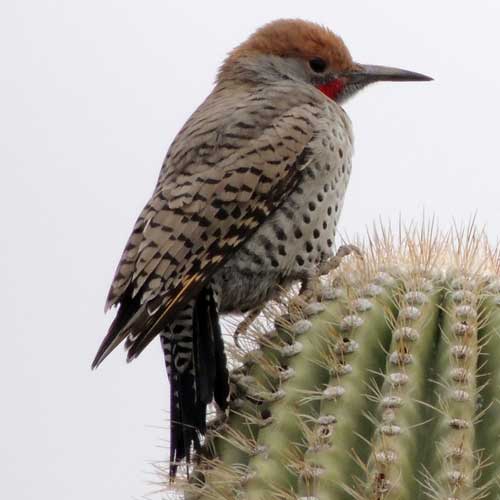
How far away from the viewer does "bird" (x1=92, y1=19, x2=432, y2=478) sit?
3.24m

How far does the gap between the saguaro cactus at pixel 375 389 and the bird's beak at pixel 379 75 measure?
72.4 inches

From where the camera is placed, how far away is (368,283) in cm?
278

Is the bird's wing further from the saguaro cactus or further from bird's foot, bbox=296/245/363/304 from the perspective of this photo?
the saguaro cactus

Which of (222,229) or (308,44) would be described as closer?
(222,229)

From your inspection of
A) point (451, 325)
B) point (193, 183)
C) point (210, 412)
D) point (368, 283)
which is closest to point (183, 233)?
point (193, 183)

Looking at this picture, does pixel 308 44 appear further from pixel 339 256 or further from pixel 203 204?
pixel 339 256

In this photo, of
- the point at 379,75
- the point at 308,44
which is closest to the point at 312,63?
the point at 308,44

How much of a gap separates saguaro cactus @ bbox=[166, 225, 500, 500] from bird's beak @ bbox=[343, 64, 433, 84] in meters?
1.84

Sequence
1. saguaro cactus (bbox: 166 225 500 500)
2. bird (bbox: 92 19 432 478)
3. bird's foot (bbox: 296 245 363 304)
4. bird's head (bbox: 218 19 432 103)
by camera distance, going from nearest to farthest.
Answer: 1. saguaro cactus (bbox: 166 225 500 500)
2. bird's foot (bbox: 296 245 363 304)
3. bird (bbox: 92 19 432 478)
4. bird's head (bbox: 218 19 432 103)

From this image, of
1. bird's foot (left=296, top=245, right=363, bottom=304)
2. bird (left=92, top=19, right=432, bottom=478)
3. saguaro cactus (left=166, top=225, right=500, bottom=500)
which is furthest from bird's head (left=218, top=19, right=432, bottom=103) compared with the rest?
saguaro cactus (left=166, top=225, right=500, bottom=500)

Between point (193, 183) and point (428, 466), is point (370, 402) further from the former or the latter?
point (193, 183)

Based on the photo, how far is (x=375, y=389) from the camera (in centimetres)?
245

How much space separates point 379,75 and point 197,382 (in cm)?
198

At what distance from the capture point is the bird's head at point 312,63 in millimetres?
4688
